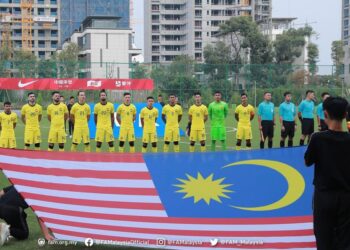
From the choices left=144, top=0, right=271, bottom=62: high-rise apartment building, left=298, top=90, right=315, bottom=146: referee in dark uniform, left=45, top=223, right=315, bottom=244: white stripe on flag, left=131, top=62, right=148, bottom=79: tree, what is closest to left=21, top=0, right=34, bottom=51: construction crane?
left=144, top=0, right=271, bottom=62: high-rise apartment building

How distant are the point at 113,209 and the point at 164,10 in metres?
106

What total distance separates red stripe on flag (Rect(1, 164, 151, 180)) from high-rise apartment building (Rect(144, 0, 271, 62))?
99.2m

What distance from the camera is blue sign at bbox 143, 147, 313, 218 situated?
5258mm

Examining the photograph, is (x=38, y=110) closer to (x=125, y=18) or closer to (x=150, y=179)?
(x=150, y=179)

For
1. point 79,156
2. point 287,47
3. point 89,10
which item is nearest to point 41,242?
point 79,156

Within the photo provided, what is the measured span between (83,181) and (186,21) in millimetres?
103556

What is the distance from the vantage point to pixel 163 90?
3650 centimetres

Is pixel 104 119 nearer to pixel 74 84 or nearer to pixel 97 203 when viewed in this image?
pixel 97 203

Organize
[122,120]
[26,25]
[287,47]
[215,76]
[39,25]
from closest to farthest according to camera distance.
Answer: [122,120] → [215,76] → [287,47] → [26,25] → [39,25]

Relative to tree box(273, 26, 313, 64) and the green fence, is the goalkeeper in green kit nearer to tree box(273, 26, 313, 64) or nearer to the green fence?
the green fence

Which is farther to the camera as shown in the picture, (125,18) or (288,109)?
(125,18)

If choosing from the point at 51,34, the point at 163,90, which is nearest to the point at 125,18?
the point at 51,34

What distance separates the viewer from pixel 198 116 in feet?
49.4

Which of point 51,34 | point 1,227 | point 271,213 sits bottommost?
point 1,227
